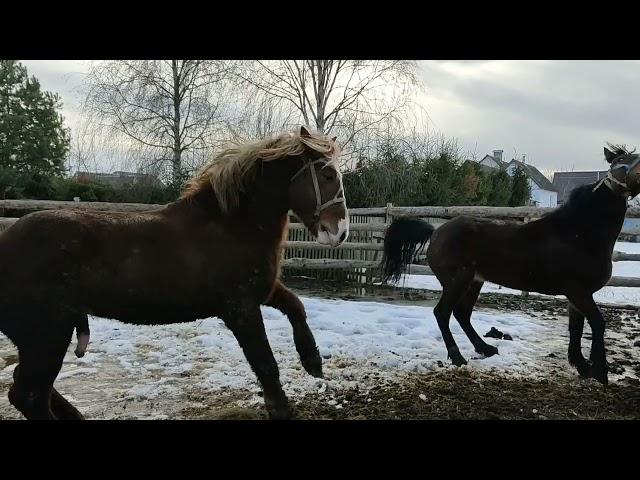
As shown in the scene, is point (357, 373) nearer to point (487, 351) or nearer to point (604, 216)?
point (487, 351)

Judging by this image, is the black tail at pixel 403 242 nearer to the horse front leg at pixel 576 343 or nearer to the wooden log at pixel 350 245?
the horse front leg at pixel 576 343

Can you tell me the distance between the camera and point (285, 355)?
15.8 feet

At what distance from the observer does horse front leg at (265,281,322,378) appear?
323cm

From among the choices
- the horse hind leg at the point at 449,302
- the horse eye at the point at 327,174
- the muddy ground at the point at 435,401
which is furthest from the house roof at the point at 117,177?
the horse eye at the point at 327,174

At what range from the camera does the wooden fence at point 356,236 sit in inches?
336

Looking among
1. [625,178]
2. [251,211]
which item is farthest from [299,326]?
[625,178]

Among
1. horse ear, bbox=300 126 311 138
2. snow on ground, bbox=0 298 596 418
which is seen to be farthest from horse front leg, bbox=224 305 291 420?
horse ear, bbox=300 126 311 138

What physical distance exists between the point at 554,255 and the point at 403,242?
1.65m

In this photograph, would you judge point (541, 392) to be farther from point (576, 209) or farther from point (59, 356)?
point (59, 356)

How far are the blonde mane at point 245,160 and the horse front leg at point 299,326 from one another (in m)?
0.72

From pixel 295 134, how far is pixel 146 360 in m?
3.01

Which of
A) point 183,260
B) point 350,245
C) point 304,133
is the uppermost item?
point 304,133

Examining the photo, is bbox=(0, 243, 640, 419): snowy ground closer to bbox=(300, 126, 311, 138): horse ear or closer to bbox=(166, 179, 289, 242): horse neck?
bbox=(166, 179, 289, 242): horse neck

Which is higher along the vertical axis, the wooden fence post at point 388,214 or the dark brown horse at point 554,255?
the wooden fence post at point 388,214
